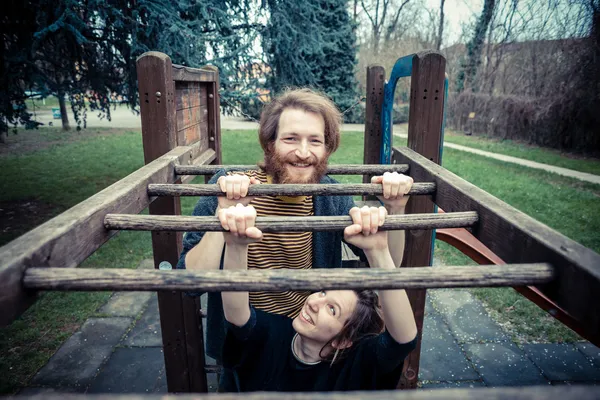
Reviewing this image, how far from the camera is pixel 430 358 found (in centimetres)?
308

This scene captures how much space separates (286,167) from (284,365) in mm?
828

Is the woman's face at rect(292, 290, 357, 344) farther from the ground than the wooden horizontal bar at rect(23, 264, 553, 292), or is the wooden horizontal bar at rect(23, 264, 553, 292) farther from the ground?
the wooden horizontal bar at rect(23, 264, 553, 292)

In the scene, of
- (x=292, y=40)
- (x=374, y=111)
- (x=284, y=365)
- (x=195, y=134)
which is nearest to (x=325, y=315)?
(x=284, y=365)

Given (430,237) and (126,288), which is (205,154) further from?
(126,288)

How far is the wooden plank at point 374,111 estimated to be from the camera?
9.30ft

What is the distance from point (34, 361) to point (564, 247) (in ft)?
11.3

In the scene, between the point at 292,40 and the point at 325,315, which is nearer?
the point at 325,315

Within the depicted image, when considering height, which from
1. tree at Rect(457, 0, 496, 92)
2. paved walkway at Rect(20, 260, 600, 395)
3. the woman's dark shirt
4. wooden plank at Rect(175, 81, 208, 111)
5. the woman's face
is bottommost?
paved walkway at Rect(20, 260, 600, 395)

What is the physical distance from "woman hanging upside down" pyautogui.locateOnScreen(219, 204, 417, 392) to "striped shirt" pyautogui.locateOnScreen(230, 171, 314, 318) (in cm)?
9

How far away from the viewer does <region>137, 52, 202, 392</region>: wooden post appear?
195cm

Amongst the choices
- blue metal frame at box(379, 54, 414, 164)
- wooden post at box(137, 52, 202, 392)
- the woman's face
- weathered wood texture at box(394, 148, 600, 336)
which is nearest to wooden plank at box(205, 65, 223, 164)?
wooden post at box(137, 52, 202, 392)

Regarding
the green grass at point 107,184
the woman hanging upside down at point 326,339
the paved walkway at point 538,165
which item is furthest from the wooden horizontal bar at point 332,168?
the paved walkway at point 538,165

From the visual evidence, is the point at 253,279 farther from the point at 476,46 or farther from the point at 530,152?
the point at 476,46

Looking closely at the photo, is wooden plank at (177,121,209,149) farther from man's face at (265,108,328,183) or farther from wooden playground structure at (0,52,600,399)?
man's face at (265,108,328,183)
